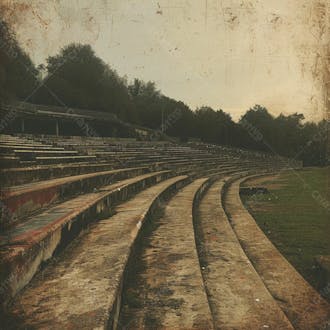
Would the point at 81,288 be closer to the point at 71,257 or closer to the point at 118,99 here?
the point at 71,257

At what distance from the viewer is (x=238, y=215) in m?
5.73

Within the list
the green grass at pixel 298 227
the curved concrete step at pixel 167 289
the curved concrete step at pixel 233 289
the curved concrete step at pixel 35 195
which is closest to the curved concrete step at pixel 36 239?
the curved concrete step at pixel 35 195

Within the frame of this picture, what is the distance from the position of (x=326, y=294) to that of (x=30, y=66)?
35.3m

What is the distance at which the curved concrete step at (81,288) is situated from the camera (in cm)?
140

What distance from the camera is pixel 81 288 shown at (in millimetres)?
1721

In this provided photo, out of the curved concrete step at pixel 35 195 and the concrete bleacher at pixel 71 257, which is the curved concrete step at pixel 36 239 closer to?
the concrete bleacher at pixel 71 257

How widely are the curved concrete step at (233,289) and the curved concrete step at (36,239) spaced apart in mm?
1079

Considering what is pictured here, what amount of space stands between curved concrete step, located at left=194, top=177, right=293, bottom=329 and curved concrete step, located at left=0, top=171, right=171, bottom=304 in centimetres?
108

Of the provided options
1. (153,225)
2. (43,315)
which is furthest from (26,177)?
(43,315)

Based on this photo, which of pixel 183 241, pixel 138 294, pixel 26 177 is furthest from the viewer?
pixel 26 177

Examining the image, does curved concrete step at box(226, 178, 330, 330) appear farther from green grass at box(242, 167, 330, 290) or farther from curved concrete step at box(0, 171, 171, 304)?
curved concrete step at box(0, 171, 171, 304)

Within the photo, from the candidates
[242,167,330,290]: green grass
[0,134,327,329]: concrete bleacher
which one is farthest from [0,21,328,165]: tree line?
[0,134,327,329]: concrete bleacher

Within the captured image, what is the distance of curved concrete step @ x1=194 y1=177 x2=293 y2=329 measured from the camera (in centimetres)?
196

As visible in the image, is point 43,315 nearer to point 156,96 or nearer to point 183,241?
point 183,241
